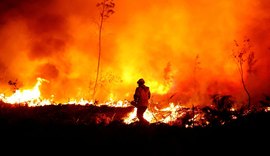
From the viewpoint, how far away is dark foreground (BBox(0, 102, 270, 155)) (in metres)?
8.17

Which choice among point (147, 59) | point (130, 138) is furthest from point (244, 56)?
point (130, 138)

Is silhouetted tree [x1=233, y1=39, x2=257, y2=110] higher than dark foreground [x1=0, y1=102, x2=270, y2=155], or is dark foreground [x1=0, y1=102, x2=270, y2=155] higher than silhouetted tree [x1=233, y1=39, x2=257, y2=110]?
silhouetted tree [x1=233, y1=39, x2=257, y2=110]

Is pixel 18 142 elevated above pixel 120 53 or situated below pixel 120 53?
below

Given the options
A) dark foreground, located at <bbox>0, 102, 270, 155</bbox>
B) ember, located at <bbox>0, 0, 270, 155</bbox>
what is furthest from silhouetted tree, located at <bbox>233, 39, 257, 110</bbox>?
dark foreground, located at <bbox>0, 102, 270, 155</bbox>

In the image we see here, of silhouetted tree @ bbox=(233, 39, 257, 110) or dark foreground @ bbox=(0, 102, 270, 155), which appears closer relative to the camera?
dark foreground @ bbox=(0, 102, 270, 155)

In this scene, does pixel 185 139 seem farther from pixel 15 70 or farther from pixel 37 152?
pixel 15 70

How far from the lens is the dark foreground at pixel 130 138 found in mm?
8172

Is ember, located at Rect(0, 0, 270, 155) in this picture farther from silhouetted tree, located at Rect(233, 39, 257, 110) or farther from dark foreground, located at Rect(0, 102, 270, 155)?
dark foreground, located at Rect(0, 102, 270, 155)

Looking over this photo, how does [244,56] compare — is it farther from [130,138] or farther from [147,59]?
[130,138]

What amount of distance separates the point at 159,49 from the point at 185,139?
70.7ft

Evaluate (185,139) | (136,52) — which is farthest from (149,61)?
(185,139)

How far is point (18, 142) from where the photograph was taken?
855 cm

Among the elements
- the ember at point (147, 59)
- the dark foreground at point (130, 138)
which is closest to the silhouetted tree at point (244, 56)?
the ember at point (147, 59)

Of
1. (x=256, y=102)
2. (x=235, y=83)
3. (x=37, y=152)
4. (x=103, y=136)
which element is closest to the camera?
(x=37, y=152)
